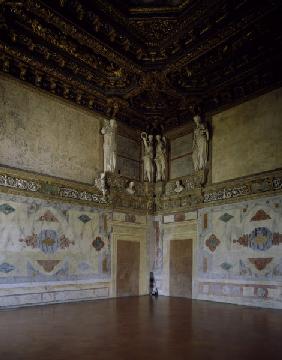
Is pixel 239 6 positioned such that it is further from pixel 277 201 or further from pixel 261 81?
pixel 277 201

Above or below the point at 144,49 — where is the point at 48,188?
below

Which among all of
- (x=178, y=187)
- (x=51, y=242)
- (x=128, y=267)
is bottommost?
(x=128, y=267)

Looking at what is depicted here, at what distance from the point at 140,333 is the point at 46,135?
20.0 ft

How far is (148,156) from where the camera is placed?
481 inches

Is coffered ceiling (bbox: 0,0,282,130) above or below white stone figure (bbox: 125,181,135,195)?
above

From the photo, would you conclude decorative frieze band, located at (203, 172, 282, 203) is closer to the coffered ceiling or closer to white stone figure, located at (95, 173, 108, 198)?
the coffered ceiling

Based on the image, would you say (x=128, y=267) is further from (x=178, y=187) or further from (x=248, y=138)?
(x=248, y=138)

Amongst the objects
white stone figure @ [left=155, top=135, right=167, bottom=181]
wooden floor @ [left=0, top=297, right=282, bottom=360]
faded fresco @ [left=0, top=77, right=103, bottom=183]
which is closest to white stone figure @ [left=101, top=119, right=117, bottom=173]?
faded fresco @ [left=0, top=77, right=103, bottom=183]

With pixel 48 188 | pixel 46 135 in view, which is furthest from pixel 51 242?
pixel 46 135

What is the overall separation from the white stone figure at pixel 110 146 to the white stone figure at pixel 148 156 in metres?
1.44

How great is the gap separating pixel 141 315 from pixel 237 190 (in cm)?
441

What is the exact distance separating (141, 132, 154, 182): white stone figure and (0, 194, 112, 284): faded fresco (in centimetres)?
223

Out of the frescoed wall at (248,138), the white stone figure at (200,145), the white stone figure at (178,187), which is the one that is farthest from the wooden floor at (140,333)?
the white stone figure at (200,145)

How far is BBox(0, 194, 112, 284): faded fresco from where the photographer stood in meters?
8.36
